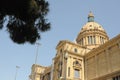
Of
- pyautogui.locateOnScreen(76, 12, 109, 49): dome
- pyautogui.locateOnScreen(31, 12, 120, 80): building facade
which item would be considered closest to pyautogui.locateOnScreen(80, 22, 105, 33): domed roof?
pyautogui.locateOnScreen(76, 12, 109, 49): dome

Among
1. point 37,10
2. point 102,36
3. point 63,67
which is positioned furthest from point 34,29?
point 102,36

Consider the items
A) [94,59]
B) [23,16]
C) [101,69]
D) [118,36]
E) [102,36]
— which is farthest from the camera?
[102,36]

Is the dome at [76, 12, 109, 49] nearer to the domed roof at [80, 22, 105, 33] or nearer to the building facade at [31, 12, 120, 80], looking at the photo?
the domed roof at [80, 22, 105, 33]

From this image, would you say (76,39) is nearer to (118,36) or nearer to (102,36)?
(102,36)

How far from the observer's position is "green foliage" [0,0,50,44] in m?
10.3

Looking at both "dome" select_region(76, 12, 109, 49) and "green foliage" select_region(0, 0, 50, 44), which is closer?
"green foliage" select_region(0, 0, 50, 44)

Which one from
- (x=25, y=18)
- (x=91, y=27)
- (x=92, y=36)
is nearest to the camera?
(x=25, y=18)

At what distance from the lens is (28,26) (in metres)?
11.0

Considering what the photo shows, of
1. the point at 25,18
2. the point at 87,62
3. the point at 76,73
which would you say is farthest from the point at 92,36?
the point at 25,18

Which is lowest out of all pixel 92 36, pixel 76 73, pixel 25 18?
pixel 25 18

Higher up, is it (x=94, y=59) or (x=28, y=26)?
(x=94, y=59)

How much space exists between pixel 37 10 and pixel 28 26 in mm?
991

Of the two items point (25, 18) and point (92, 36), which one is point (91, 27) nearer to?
point (92, 36)

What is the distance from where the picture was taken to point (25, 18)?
1079 cm
